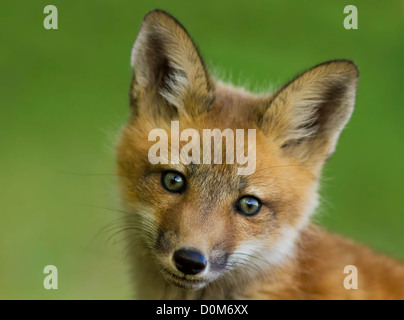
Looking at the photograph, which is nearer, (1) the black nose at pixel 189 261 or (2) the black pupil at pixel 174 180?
(1) the black nose at pixel 189 261

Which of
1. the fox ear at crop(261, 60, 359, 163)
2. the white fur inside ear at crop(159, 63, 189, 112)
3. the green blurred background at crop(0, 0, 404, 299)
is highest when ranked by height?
the green blurred background at crop(0, 0, 404, 299)

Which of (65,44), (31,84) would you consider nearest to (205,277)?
(31,84)

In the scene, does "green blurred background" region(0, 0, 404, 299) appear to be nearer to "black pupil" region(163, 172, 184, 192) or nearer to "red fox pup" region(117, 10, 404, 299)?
"red fox pup" region(117, 10, 404, 299)

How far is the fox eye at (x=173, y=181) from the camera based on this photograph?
4.55 meters

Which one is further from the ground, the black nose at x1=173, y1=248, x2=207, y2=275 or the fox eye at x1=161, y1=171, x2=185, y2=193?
the fox eye at x1=161, y1=171, x2=185, y2=193

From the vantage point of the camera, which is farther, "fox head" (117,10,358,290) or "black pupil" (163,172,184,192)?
"black pupil" (163,172,184,192)

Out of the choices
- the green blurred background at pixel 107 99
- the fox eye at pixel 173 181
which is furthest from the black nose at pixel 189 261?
the green blurred background at pixel 107 99

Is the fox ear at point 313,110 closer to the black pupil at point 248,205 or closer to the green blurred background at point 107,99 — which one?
the black pupil at point 248,205

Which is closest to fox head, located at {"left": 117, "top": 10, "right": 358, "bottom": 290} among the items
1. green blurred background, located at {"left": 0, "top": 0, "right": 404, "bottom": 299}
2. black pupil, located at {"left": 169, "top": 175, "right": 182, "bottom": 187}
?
black pupil, located at {"left": 169, "top": 175, "right": 182, "bottom": 187}

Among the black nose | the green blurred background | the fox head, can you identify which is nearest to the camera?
the black nose

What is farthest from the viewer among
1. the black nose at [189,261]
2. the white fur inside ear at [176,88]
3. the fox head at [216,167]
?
the white fur inside ear at [176,88]

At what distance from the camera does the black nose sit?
13.7ft

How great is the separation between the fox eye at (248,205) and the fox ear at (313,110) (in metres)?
0.62

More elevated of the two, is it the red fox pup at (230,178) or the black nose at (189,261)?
the red fox pup at (230,178)
